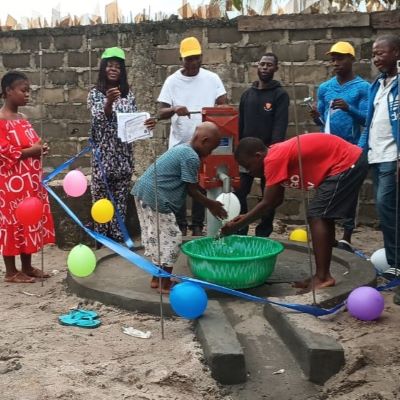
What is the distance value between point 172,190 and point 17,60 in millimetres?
4335

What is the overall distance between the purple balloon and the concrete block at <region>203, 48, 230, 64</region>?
161 inches

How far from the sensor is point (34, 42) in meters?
7.78

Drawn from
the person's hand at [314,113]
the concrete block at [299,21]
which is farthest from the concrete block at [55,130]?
the person's hand at [314,113]

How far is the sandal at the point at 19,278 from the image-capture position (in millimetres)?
5395

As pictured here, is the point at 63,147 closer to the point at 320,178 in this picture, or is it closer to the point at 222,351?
the point at 320,178

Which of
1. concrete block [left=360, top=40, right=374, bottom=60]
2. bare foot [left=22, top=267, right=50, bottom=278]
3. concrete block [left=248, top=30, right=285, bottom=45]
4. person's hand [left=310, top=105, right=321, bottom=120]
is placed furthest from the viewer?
concrete block [left=248, top=30, right=285, bottom=45]

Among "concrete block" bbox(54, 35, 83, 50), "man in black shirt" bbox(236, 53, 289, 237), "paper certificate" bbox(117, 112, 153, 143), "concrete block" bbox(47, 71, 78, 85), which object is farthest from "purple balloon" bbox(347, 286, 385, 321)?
"concrete block" bbox(54, 35, 83, 50)

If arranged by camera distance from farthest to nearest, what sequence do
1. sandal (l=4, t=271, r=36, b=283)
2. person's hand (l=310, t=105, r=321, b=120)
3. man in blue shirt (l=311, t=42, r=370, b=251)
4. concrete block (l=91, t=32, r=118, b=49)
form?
concrete block (l=91, t=32, r=118, b=49), person's hand (l=310, t=105, r=321, b=120), man in blue shirt (l=311, t=42, r=370, b=251), sandal (l=4, t=271, r=36, b=283)

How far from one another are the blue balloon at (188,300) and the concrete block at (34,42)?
195 inches

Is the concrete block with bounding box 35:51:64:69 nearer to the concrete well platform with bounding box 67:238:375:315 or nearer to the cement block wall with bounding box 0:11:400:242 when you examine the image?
the cement block wall with bounding box 0:11:400:242

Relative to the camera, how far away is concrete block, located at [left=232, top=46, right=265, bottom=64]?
7195 millimetres

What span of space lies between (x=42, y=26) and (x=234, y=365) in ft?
19.3

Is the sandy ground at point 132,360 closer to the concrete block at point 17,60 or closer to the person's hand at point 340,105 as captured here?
the person's hand at point 340,105

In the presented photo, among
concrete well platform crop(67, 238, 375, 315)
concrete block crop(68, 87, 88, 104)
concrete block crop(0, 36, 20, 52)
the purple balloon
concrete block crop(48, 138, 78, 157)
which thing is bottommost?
concrete well platform crop(67, 238, 375, 315)
